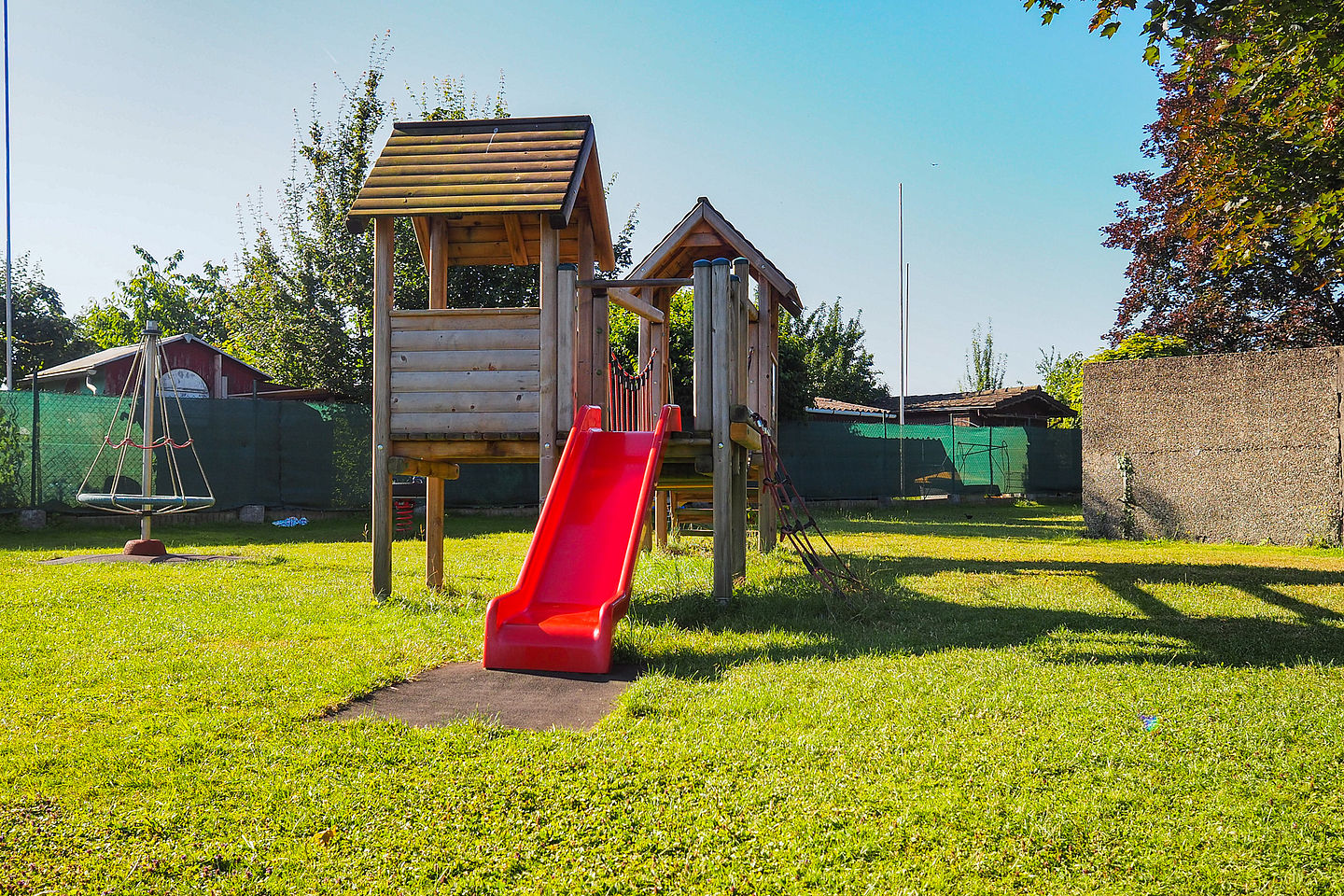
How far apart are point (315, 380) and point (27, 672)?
690 inches

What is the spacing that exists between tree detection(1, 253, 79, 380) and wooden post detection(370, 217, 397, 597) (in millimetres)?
31985

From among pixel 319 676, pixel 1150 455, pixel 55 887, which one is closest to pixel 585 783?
pixel 55 887

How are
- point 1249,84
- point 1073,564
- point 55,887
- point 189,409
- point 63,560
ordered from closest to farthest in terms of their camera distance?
point 55,887
point 1249,84
point 63,560
point 1073,564
point 189,409

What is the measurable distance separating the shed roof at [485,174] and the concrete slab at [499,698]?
157 inches

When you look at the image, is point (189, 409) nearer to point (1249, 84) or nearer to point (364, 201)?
point (364, 201)

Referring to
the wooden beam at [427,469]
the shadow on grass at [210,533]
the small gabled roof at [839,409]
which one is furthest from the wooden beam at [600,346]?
the small gabled roof at [839,409]

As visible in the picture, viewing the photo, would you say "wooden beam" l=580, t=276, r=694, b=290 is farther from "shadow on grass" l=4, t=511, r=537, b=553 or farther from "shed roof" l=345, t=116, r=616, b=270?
"shadow on grass" l=4, t=511, r=537, b=553

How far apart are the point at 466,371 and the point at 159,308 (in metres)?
52.5

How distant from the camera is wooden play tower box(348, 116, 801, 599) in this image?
A: 7574 mm

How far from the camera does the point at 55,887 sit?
106 inches

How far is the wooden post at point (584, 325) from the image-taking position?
8.84m

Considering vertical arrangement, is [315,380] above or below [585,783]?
above

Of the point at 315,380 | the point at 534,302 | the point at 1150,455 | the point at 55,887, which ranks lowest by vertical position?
the point at 55,887

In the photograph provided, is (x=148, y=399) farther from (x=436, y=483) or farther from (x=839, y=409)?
(x=839, y=409)
